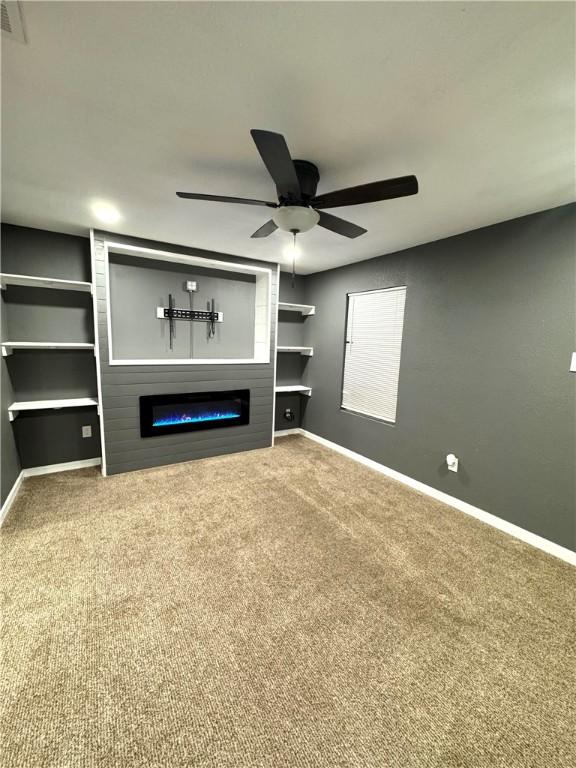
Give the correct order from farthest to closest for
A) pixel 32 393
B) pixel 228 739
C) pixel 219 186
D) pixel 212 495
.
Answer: pixel 32 393
pixel 212 495
pixel 219 186
pixel 228 739

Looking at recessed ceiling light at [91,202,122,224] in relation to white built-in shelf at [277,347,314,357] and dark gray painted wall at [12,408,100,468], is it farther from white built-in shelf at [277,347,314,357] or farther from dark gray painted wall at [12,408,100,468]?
white built-in shelf at [277,347,314,357]

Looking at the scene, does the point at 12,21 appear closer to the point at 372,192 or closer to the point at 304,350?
the point at 372,192

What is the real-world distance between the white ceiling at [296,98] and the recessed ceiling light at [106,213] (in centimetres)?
21

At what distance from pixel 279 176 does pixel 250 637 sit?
2.30 m

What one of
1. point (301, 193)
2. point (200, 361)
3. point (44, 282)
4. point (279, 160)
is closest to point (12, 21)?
point (279, 160)

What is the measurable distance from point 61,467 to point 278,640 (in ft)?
10.1

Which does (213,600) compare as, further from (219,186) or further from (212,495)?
(219,186)

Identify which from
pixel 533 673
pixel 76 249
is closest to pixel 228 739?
pixel 533 673

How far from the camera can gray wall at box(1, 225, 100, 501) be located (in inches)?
119

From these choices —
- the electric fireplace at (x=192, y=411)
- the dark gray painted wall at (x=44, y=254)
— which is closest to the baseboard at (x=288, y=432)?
the electric fireplace at (x=192, y=411)

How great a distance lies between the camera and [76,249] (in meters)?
3.24

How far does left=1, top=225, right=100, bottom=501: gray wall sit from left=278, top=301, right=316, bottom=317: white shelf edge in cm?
241

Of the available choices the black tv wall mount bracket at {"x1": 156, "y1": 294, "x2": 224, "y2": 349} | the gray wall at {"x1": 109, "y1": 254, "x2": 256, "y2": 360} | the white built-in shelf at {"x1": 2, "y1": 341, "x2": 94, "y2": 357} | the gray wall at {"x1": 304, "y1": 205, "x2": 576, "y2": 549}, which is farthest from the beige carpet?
the black tv wall mount bracket at {"x1": 156, "y1": 294, "x2": 224, "y2": 349}

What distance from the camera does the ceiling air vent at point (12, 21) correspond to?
0.96 m
